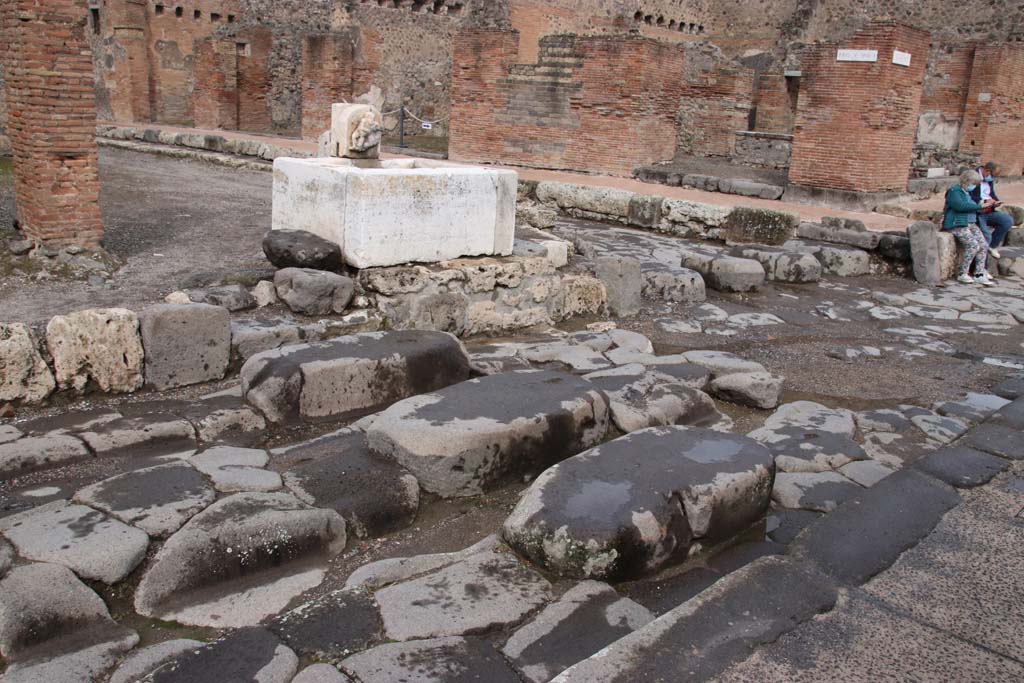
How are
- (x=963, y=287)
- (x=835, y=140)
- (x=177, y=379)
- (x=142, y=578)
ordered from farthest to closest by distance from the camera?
1. (x=835, y=140)
2. (x=963, y=287)
3. (x=177, y=379)
4. (x=142, y=578)

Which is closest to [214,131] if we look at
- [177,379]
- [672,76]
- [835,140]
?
[672,76]

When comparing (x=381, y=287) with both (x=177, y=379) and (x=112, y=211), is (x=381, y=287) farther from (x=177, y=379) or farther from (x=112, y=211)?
(x=112, y=211)

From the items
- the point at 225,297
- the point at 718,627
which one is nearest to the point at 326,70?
the point at 225,297

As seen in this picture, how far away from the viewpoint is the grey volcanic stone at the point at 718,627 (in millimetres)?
2117

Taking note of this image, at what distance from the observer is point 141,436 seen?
148 inches

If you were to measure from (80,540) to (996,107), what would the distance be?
1815 cm

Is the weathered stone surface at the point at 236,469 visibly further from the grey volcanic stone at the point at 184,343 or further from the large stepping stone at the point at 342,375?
the grey volcanic stone at the point at 184,343

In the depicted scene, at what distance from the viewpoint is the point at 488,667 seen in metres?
2.40

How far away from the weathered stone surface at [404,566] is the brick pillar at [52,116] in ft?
13.4

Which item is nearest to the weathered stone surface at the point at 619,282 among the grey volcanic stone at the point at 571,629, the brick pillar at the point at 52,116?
the brick pillar at the point at 52,116

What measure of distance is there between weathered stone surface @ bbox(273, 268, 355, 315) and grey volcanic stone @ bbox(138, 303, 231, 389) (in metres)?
0.60

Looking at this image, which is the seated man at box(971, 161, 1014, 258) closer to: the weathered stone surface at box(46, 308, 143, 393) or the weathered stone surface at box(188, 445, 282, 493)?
the weathered stone surface at box(188, 445, 282, 493)

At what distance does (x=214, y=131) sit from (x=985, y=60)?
15.9 meters

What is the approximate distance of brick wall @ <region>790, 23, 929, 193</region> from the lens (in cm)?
1188
